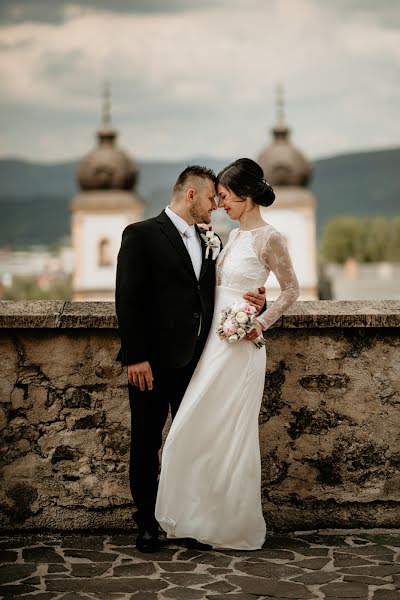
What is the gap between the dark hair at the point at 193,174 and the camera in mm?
5203

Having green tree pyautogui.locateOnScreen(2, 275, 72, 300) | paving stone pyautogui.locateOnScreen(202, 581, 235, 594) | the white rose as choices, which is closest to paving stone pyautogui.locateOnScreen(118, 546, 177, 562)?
paving stone pyautogui.locateOnScreen(202, 581, 235, 594)

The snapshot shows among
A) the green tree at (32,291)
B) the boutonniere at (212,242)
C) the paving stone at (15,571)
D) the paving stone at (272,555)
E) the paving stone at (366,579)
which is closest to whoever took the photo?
the paving stone at (366,579)

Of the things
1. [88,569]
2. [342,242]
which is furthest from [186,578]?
[342,242]

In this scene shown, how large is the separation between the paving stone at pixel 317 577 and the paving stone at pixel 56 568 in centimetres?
103

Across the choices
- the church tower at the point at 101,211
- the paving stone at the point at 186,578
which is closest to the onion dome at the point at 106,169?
the church tower at the point at 101,211

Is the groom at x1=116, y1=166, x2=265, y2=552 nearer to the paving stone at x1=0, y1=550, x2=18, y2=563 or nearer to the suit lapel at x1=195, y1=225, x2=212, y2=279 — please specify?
the suit lapel at x1=195, y1=225, x2=212, y2=279

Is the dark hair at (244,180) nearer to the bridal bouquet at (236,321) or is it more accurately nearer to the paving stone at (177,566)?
the bridal bouquet at (236,321)

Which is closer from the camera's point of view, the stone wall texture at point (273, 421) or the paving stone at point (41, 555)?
the paving stone at point (41, 555)

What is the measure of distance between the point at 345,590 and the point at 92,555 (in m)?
1.28

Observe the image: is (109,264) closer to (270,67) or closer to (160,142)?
(270,67)

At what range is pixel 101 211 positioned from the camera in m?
58.4

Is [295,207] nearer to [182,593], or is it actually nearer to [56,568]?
[56,568]

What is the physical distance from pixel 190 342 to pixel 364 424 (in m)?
1.16

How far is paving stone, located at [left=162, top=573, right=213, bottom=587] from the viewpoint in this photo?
461cm
